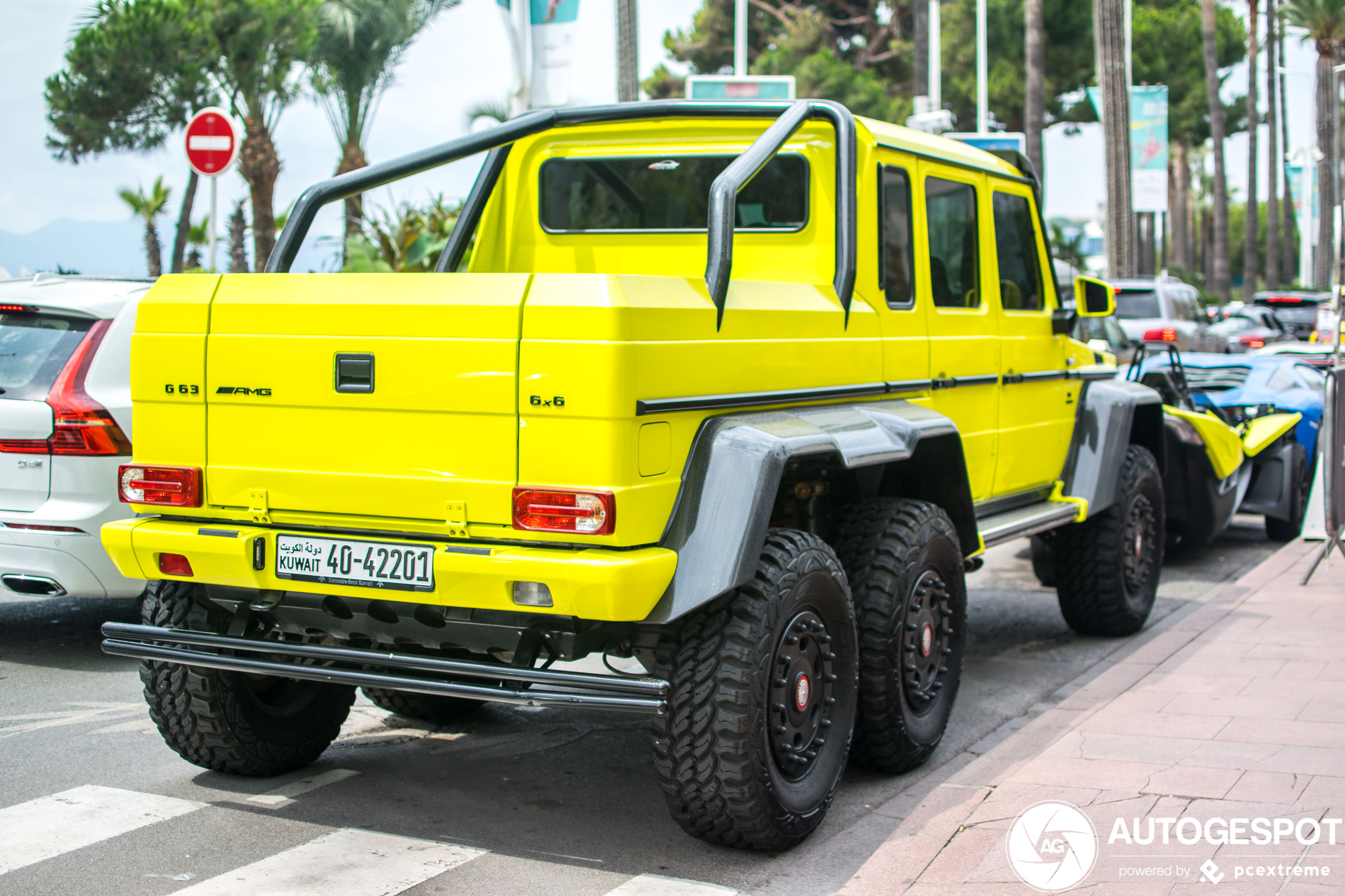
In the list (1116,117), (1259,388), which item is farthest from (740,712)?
(1116,117)

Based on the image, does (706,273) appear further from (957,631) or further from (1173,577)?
A: (1173,577)

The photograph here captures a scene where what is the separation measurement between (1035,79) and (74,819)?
80.2ft

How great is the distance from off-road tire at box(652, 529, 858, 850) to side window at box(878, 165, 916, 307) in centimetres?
137

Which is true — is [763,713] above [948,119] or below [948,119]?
below

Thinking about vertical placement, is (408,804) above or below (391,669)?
below

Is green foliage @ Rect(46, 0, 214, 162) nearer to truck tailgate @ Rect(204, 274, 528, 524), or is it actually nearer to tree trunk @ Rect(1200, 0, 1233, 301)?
truck tailgate @ Rect(204, 274, 528, 524)

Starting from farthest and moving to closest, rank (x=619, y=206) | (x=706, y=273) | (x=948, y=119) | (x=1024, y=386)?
(x=948, y=119) → (x=1024, y=386) → (x=619, y=206) → (x=706, y=273)

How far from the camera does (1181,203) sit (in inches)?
2968

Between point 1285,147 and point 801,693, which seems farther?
point 1285,147

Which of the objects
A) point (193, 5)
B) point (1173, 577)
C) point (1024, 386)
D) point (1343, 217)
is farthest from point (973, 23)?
point (1024, 386)

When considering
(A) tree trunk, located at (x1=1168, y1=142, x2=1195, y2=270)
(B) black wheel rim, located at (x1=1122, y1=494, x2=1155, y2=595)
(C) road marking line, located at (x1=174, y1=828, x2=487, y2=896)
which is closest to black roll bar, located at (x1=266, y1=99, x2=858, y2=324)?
(C) road marking line, located at (x1=174, y1=828, x2=487, y2=896)

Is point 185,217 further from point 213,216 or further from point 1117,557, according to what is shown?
point 1117,557

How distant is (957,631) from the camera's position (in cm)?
514

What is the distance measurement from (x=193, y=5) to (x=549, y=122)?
25.9 meters
